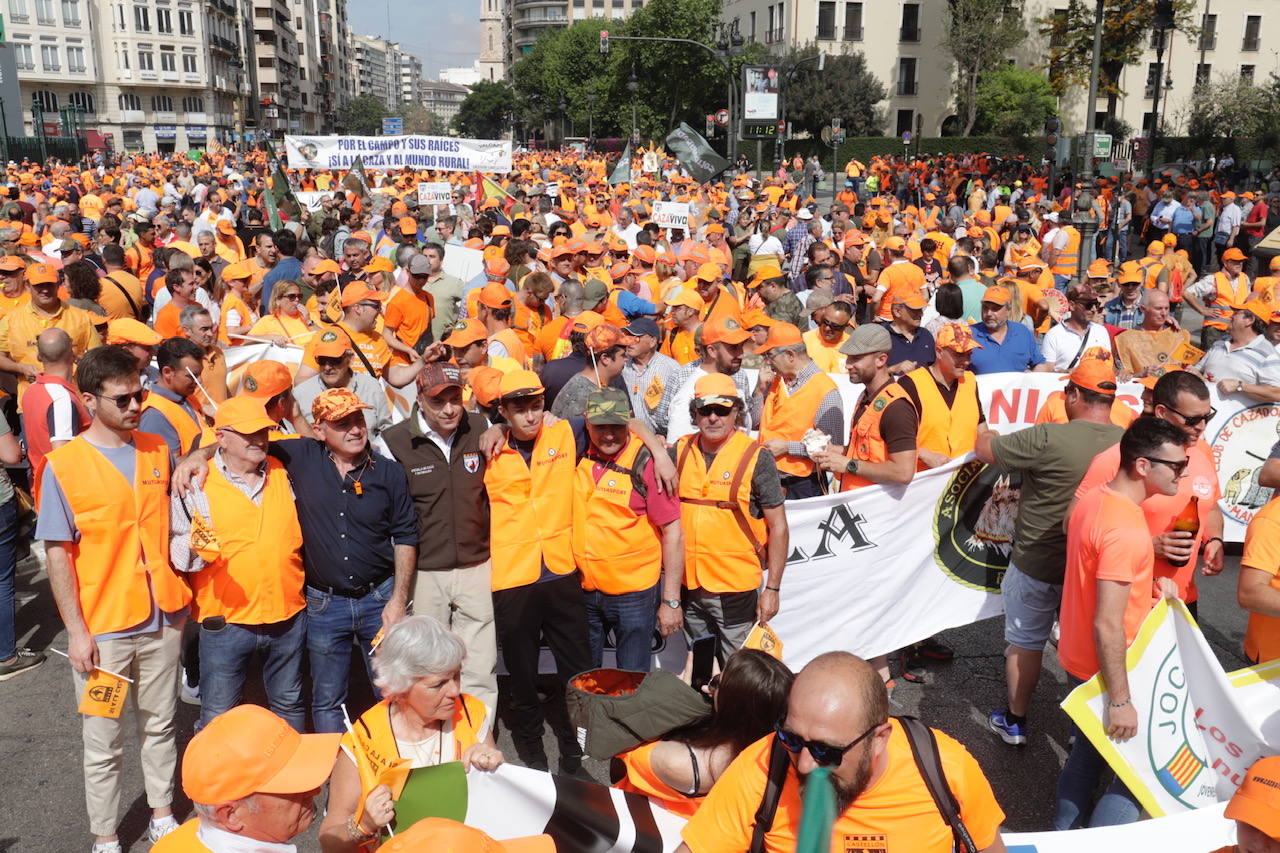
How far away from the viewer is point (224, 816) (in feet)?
8.28

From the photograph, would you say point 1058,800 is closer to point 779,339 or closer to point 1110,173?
point 779,339

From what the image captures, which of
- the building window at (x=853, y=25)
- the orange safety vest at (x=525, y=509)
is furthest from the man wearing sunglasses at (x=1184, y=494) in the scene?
the building window at (x=853, y=25)

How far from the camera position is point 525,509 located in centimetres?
466

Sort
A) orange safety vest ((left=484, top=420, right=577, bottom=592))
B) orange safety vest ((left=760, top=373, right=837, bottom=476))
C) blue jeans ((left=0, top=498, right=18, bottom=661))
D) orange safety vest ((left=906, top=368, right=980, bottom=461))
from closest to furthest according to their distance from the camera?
orange safety vest ((left=484, top=420, right=577, bottom=592)) < orange safety vest ((left=906, top=368, right=980, bottom=461)) < orange safety vest ((left=760, top=373, right=837, bottom=476)) < blue jeans ((left=0, top=498, right=18, bottom=661))

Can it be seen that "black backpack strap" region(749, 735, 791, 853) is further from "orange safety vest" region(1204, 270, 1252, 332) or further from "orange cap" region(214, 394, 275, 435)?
"orange safety vest" region(1204, 270, 1252, 332)

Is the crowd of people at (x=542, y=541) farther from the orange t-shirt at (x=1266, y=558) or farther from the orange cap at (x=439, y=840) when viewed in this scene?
the orange cap at (x=439, y=840)

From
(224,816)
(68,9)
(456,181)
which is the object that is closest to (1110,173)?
(456,181)

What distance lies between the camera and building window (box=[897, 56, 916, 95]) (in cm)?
6862

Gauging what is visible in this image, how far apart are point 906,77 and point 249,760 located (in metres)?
72.8

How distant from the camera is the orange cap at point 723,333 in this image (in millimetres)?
5859

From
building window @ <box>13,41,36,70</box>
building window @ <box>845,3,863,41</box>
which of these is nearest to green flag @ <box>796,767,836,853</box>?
building window @ <box>845,3,863,41</box>

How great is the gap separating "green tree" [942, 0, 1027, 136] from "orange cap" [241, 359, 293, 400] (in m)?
60.2

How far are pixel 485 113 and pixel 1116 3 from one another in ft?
321

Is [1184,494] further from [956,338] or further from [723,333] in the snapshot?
[723,333]
